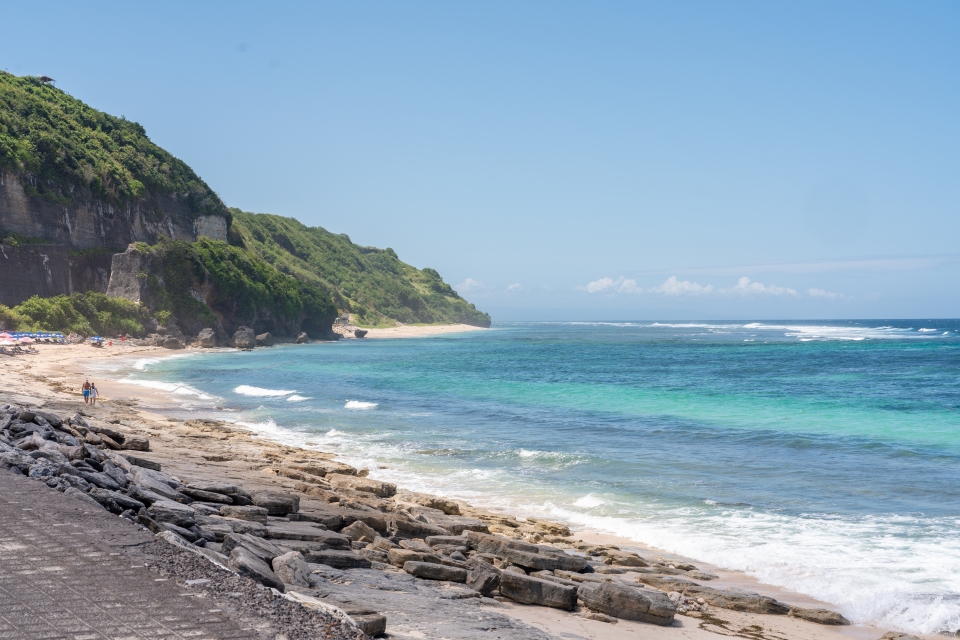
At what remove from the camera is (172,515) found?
292 inches

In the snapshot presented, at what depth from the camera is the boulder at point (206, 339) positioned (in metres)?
67.1

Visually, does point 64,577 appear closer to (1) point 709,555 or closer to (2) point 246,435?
(1) point 709,555

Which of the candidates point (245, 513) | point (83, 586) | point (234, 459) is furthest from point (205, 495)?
point (234, 459)

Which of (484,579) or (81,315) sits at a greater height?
A: (81,315)

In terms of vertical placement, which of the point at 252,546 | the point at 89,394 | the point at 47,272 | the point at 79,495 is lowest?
the point at 89,394

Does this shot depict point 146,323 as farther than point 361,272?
No

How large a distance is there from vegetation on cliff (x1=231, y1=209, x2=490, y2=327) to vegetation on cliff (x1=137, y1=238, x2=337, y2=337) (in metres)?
16.5

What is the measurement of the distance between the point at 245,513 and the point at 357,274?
467 feet

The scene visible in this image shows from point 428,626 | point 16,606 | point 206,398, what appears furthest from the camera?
point 206,398

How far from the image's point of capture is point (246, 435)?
2084cm

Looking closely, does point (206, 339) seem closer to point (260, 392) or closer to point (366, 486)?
point (260, 392)

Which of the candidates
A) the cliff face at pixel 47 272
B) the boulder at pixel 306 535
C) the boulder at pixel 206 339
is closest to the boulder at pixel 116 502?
the boulder at pixel 306 535

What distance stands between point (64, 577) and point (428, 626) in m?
2.93

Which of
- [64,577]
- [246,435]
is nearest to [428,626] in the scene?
[64,577]
